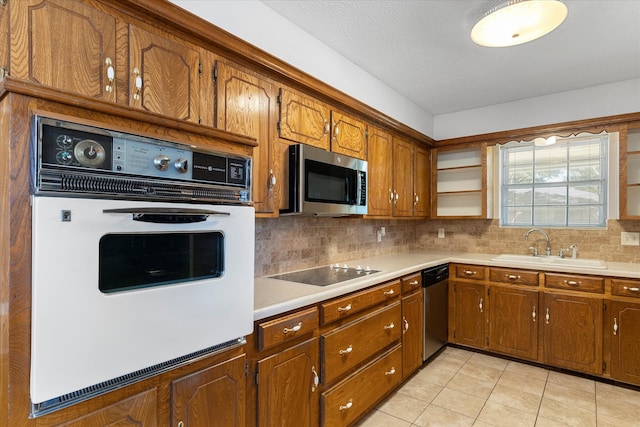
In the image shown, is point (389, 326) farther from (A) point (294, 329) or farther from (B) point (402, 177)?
(B) point (402, 177)

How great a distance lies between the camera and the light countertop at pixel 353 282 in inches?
63.8

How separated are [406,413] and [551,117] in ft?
10.1

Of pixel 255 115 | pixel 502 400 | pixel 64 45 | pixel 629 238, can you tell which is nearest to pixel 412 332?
pixel 502 400

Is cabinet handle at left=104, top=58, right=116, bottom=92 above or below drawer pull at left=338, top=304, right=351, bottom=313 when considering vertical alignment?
above

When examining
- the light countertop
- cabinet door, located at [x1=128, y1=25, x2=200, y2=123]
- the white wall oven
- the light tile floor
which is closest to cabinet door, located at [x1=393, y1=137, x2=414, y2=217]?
the light countertop

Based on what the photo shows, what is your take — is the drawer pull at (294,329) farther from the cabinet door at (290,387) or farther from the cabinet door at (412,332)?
the cabinet door at (412,332)

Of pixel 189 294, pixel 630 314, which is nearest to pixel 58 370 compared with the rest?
pixel 189 294

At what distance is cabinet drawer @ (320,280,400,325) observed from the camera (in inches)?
73.0

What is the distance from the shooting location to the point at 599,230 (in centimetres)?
321

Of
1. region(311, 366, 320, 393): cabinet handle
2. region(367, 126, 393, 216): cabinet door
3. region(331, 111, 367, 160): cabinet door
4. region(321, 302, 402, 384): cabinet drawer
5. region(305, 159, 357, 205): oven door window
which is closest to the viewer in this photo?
region(311, 366, 320, 393): cabinet handle

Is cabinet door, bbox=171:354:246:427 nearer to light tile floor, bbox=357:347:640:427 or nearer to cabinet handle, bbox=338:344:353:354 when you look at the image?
cabinet handle, bbox=338:344:353:354

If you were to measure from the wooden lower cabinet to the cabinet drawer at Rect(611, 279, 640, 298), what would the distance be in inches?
37.7

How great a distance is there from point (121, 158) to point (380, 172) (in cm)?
237

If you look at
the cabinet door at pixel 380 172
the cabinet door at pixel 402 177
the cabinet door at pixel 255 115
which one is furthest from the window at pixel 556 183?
the cabinet door at pixel 255 115
